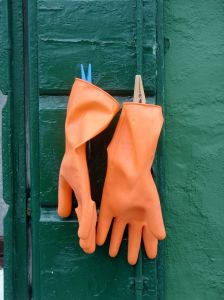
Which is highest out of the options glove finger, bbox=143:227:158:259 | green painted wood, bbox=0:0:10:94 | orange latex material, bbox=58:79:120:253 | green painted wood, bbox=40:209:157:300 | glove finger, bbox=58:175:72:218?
green painted wood, bbox=0:0:10:94

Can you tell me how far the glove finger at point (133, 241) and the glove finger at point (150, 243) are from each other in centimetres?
3

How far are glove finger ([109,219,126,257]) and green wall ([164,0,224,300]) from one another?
0.30 metres

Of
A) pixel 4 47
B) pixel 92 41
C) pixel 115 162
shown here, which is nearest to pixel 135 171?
pixel 115 162

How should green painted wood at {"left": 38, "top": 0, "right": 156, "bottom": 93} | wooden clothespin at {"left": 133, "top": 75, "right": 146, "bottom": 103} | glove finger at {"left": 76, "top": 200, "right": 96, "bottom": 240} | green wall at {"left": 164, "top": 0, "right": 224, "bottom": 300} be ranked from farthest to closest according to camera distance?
green wall at {"left": 164, "top": 0, "right": 224, "bottom": 300} → green painted wood at {"left": 38, "top": 0, "right": 156, "bottom": 93} → wooden clothespin at {"left": 133, "top": 75, "right": 146, "bottom": 103} → glove finger at {"left": 76, "top": 200, "right": 96, "bottom": 240}

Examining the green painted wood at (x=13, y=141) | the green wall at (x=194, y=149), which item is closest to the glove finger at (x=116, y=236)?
the green wall at (x=194, y=149)

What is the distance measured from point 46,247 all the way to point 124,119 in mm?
638

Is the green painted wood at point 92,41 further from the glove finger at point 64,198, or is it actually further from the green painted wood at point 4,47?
the glove finger at point 64,198

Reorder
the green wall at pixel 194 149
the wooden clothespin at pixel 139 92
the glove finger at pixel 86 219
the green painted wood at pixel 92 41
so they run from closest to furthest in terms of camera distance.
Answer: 1. the glove finger at pixel 86 219
2. the wooden clothespin at pixel 139 92
3. the green painted wood at pixel 92 41
4. the green wall at pixel 194 149

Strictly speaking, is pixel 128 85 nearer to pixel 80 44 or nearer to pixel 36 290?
pixel 80 44

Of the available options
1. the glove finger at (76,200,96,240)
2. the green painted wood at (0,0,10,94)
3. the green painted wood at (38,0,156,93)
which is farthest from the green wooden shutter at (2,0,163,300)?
the glove finger at (76,200,96,240)

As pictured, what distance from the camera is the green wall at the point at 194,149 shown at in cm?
191

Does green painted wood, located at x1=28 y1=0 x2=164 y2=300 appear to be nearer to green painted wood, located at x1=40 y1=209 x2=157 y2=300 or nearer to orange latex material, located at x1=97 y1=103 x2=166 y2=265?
green painted wood, located at x1=40 y1=209 x2=157 y2=300

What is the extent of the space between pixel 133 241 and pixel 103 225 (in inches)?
5.4

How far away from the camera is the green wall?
75.1 inches
